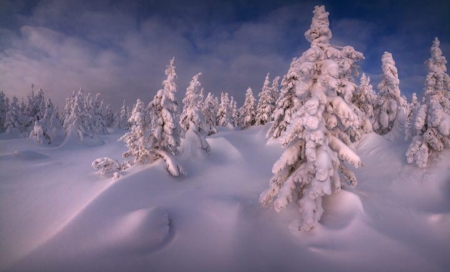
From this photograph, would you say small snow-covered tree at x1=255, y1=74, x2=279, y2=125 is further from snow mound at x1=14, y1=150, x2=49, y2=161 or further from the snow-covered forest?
snow mound at x1=14, y1=150, x2=49, y2=161

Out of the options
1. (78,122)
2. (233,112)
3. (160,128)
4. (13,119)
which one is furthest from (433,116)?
(13,119)

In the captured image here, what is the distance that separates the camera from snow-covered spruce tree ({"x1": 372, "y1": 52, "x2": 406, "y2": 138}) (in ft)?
90.3

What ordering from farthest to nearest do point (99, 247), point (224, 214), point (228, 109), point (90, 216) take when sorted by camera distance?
point (228, 109)
point (224, 214)
point (90, 216)
point (99, 247)

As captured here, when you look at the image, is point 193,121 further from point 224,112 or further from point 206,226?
point 224,112

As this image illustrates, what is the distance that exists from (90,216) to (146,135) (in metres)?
6.73

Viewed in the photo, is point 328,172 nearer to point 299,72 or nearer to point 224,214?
point 299,72

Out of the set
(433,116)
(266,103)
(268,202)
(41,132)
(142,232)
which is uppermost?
(266,103)

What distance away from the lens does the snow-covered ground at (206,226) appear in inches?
309

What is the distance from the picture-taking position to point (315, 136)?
352 inches

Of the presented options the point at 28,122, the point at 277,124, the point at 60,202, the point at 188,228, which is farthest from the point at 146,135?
the point at 28,122

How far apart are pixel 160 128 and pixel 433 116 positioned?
17.6 m

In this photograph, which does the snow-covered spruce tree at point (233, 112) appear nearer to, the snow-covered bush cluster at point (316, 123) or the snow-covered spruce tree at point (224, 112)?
the snow-covered spruce tree at point (224, 112)

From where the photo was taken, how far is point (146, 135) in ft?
50.9

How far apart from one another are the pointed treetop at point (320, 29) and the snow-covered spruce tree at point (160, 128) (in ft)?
30.7
